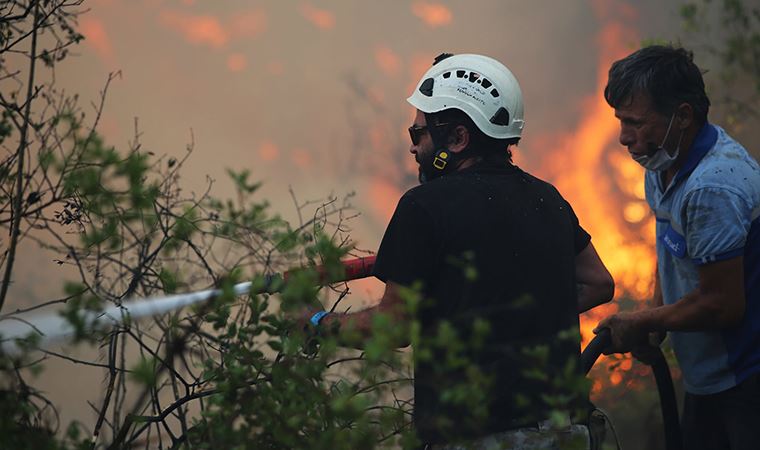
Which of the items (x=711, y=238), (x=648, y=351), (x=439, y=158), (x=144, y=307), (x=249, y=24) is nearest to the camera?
(x=144, y=307)

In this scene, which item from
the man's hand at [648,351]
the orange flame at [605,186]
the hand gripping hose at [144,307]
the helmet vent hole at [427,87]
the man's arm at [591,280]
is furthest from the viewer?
the orange flame at [605,186]

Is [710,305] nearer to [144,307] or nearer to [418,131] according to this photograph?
[418,131]

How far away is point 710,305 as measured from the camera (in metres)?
3.71

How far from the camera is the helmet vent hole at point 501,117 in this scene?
11.4 feet

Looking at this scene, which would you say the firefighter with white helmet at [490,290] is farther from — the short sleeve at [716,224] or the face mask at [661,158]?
the face mask at [661,158]

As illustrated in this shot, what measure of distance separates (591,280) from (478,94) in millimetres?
818

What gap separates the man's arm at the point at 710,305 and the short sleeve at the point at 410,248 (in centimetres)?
117

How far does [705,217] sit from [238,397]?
184cm

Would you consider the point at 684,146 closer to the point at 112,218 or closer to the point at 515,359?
the point at 515,359

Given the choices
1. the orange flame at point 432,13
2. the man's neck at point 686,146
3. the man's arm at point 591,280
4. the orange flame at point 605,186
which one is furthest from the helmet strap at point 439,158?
the orange flame at point 432,13

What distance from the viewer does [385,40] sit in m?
10.6

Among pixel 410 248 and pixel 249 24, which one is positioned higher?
pixel 249 24

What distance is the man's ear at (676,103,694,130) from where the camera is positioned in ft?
12.9

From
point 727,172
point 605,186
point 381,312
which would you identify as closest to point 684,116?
point 727,172
